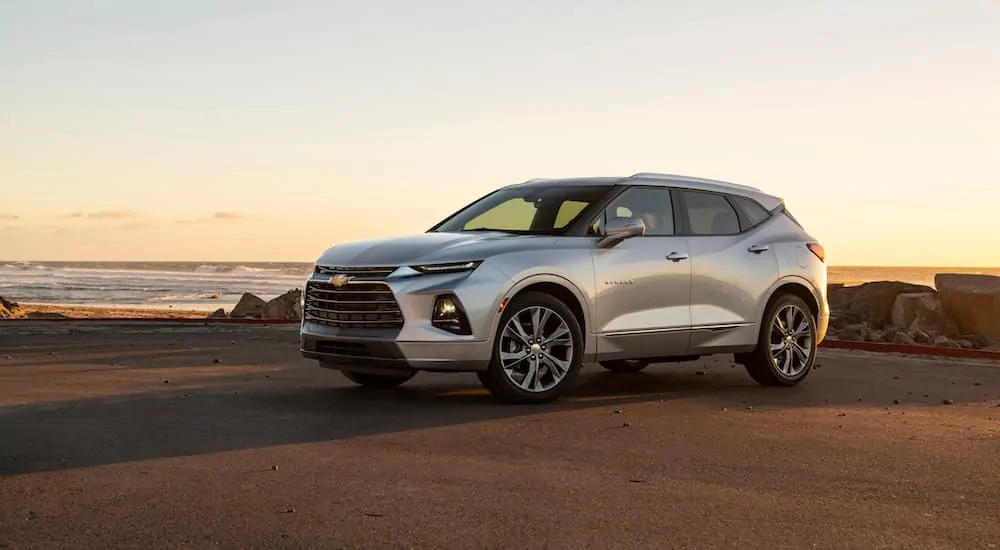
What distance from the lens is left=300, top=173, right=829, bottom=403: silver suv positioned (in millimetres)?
8539

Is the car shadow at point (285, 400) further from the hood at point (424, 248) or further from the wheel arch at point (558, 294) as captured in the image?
the hood at point (424, 248)

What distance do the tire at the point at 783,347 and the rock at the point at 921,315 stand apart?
8.13m

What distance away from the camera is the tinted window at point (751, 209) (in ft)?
35.3

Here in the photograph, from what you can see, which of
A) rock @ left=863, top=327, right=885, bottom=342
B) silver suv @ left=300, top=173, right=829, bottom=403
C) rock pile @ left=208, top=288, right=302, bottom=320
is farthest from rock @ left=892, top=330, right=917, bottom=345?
rock pile @ left=208, top=288, right=302, bottom=320

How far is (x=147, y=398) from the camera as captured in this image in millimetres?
9172

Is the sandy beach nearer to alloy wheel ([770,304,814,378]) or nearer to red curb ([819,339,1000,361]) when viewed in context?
alloy wheel ([770,304,814,378])

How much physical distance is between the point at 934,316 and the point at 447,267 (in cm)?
1332

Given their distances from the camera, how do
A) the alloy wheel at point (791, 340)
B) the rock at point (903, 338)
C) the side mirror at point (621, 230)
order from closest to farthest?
the side mirror at point (621, 230) → the alloy wheel at point (791, 340) → the rock at point (903, 338)

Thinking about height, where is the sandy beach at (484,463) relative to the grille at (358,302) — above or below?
below

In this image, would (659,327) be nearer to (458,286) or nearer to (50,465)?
(458,286)

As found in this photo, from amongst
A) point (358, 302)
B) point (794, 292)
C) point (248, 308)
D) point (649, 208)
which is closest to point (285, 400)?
point (358, 302)

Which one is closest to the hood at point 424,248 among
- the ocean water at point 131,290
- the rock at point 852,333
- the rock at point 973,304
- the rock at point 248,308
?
the rock at point 852,333

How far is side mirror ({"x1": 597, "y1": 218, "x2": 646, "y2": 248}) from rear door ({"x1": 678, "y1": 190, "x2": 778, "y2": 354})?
95cm

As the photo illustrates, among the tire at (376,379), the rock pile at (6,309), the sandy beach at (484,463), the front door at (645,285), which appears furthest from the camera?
the rock pile at (6,309)
